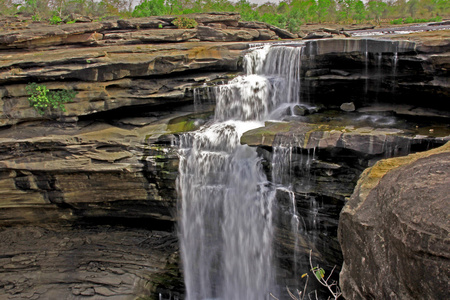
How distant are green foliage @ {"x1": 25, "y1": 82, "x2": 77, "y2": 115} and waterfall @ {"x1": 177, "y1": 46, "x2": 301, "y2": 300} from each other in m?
4.05

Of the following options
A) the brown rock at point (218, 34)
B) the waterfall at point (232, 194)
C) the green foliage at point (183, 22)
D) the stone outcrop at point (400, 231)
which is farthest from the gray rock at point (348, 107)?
the green foliage at point (183, 22)

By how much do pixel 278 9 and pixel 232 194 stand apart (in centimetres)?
3714

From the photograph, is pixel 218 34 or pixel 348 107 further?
pixel 218 34

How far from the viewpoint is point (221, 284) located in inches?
457

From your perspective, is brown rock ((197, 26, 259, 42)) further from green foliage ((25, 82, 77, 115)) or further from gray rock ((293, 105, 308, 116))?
green foliage ((25, 82, 77, 115))

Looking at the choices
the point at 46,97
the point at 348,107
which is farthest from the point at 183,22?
the point at 348,107

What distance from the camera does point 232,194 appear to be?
10711 mm

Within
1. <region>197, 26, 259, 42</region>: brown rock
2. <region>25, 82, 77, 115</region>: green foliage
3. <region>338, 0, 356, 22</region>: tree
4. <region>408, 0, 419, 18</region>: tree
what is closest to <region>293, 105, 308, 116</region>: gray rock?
<region>197, 26, 259, 42</region>: brown rock

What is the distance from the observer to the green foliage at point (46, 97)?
11.7 meters

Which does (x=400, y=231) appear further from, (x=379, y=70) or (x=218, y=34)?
(x=218, y=34)

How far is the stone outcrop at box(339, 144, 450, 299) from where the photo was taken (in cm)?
394

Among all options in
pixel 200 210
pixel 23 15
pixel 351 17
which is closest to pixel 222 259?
pixel 200 210

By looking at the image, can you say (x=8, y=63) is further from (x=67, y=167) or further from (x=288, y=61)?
(x=288, y=61)

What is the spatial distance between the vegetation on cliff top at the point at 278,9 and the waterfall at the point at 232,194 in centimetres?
1716
